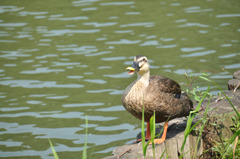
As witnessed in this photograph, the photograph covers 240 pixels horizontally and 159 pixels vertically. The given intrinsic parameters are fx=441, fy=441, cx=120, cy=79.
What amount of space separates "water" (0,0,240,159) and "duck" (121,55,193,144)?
1180 millimetres

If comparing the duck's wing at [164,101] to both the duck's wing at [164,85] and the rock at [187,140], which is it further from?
the rock at [187,140]

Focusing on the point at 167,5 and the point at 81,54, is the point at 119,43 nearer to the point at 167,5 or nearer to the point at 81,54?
the point at 81,54

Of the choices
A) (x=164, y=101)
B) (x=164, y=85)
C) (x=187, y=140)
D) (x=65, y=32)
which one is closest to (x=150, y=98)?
(x=164, y=101)

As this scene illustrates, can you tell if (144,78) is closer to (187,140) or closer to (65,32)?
(187,140)

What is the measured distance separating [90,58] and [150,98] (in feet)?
16.9

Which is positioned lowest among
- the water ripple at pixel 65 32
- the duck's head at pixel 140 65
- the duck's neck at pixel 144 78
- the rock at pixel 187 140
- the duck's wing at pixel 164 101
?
the rock at pixel 187 140

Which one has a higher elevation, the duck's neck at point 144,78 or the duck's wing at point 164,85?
the duck's neck at point 144,78

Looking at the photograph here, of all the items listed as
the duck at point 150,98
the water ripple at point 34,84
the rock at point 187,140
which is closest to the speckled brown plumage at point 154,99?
the duck at point 150,98

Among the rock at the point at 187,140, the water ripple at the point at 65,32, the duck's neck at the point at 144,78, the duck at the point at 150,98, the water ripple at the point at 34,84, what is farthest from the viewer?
the water ripple at the point at 65,32

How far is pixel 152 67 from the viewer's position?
901cm

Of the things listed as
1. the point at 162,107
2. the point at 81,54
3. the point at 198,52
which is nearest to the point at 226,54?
the point at 198,52

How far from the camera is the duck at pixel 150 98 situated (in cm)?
467

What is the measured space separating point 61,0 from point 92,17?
2.04 metres

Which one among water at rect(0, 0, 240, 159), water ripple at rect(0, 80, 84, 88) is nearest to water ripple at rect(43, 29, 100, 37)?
water at rect(0, 0, 240, 159)
